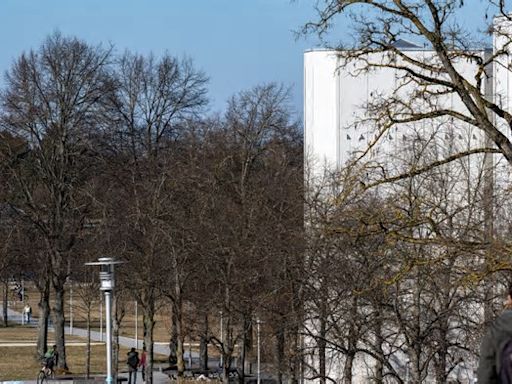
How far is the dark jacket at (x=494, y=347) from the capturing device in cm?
590

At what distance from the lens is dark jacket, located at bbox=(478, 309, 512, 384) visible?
5.90 meters

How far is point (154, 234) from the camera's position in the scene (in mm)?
38875

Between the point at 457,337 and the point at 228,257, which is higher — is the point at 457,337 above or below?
below

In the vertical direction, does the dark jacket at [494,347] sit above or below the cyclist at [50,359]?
above

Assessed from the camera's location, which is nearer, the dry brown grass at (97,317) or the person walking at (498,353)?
the person walking at (498,353)

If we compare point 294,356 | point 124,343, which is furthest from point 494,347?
point 124,343

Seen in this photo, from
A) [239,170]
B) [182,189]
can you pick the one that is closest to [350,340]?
[182,189]

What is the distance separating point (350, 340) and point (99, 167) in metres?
24.3

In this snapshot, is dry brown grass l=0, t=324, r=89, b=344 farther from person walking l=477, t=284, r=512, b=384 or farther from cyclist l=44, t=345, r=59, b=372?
person walking l=477, t=284, r=512, b=384

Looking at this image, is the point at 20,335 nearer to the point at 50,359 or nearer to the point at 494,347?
the point at 50,359

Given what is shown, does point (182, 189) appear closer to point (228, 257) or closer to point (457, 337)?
point (228, 257)

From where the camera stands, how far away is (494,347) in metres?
5.93

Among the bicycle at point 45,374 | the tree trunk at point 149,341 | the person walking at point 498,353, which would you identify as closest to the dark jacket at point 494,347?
the person walking at point 498,353

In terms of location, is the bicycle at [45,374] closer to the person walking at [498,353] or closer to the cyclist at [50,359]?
the cyclist at [50,359]
